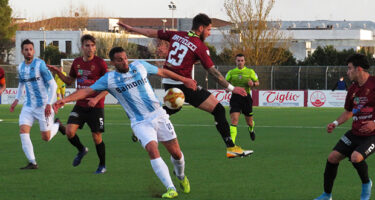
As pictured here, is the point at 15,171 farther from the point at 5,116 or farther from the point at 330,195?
the point at 5,116

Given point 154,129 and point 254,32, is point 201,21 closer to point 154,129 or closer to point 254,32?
point 154,129

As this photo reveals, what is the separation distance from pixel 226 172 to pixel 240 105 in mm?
5958

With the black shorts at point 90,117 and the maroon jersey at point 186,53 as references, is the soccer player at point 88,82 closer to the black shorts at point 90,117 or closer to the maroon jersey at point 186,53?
the black shorts at point 90,117

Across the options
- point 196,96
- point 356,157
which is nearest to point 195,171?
point 196,96

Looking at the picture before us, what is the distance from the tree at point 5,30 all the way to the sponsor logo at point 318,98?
6736 cm

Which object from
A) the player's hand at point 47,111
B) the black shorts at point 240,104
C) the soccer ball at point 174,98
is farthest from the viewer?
the black shorts at point 240,104

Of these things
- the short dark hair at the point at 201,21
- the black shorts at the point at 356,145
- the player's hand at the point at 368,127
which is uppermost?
the short dark hair at the point at 201,21

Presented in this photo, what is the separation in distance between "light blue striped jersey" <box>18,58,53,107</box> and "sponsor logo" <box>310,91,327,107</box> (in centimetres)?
2910

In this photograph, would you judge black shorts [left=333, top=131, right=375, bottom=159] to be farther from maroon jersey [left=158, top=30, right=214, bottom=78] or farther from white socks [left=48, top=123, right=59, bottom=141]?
white socks [left=48, top=123, right=59, bottom=141]

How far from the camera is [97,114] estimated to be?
11312 millimetres

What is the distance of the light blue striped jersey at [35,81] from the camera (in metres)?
11.7

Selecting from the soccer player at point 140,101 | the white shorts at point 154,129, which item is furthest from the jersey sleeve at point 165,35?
the white shorts at point 154,129

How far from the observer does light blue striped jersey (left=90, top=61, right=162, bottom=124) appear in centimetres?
858

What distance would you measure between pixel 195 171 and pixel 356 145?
12.5ft
